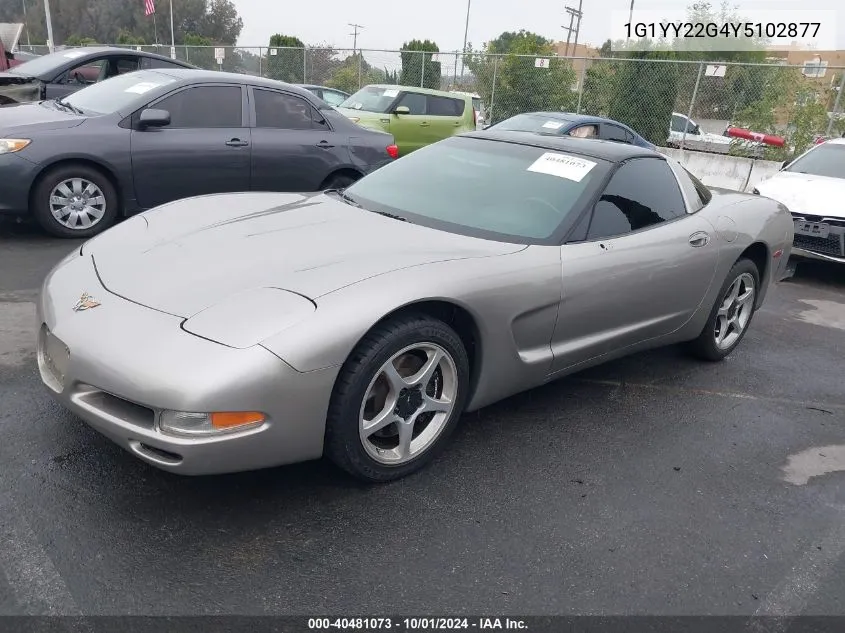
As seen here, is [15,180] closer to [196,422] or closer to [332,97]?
[196,422]

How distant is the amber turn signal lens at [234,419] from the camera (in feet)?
7.39

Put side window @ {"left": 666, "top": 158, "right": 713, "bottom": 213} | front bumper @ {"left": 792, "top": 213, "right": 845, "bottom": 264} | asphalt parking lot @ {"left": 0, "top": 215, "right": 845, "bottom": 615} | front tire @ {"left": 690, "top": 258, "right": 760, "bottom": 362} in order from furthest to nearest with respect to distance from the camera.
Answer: front bumper @ {"left": 792, "top": 213, "right": 845, "bottom": 264}
front tire @ {"left": 690, "top": 258, "right": 760, "bottom": 362}
side window @ {"left": 666, "top": 158, "right": 713, "bottom": 213}
asphalt parking lot @ {"left": 0, "top": 215, "right": 845, "bottom": 615}

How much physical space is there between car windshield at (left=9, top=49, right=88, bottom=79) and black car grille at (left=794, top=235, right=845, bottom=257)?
8440mm

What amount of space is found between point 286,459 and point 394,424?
0.50 meters

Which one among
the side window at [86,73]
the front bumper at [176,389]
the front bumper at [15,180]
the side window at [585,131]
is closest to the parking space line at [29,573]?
the front bumper at [176,389]

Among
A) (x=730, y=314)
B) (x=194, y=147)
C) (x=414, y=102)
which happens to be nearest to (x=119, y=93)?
(x=194, y=147)

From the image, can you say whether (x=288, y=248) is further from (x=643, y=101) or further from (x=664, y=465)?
(x=643, y=101)

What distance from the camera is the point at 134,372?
2262 millimetres

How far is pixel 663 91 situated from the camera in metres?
14.7

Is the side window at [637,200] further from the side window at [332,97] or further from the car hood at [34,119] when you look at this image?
the side window at [332,97]


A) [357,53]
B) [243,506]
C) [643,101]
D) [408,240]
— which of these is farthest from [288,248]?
[357,53]

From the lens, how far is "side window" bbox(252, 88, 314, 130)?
22.1ft

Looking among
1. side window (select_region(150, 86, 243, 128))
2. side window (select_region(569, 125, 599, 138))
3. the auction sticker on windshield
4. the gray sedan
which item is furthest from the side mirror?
side window (select_region(569, 125, 599, 138))

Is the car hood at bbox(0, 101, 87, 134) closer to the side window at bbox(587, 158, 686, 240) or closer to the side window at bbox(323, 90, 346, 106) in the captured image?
the side window at bbox(587, 158, 686, 240)
